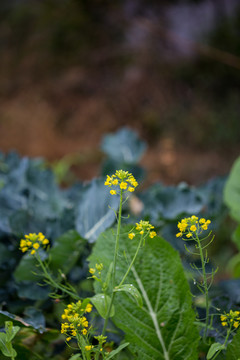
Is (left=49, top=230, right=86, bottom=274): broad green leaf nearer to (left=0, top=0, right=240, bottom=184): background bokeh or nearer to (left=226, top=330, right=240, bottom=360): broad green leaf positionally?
(left=226, top=330, right=240, bottom=360): broad green leaf

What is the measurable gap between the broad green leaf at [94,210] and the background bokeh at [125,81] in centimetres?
262

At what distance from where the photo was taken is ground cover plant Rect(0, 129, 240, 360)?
68 cm

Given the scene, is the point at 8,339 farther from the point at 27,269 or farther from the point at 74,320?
the point at 27,269

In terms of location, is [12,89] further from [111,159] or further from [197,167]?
[111,159]

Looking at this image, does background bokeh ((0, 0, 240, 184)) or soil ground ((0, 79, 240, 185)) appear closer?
soil ground ((0, 79, 240, 185))

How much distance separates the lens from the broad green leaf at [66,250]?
3.03 ft

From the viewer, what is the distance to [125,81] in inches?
186

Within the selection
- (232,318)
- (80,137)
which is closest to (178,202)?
(232,318)

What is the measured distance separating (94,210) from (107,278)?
33 centimetres

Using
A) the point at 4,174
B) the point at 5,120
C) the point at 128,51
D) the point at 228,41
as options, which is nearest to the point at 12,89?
the point at 5,120

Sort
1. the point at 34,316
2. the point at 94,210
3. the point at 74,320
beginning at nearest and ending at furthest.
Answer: the point at 74,320 → the point at 34,316 → the point at 94,210

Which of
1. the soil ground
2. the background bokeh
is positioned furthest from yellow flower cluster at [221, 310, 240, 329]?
the background bokeh

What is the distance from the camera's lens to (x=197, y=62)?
169 inches

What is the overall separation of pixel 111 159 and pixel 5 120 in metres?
A: 3.39
